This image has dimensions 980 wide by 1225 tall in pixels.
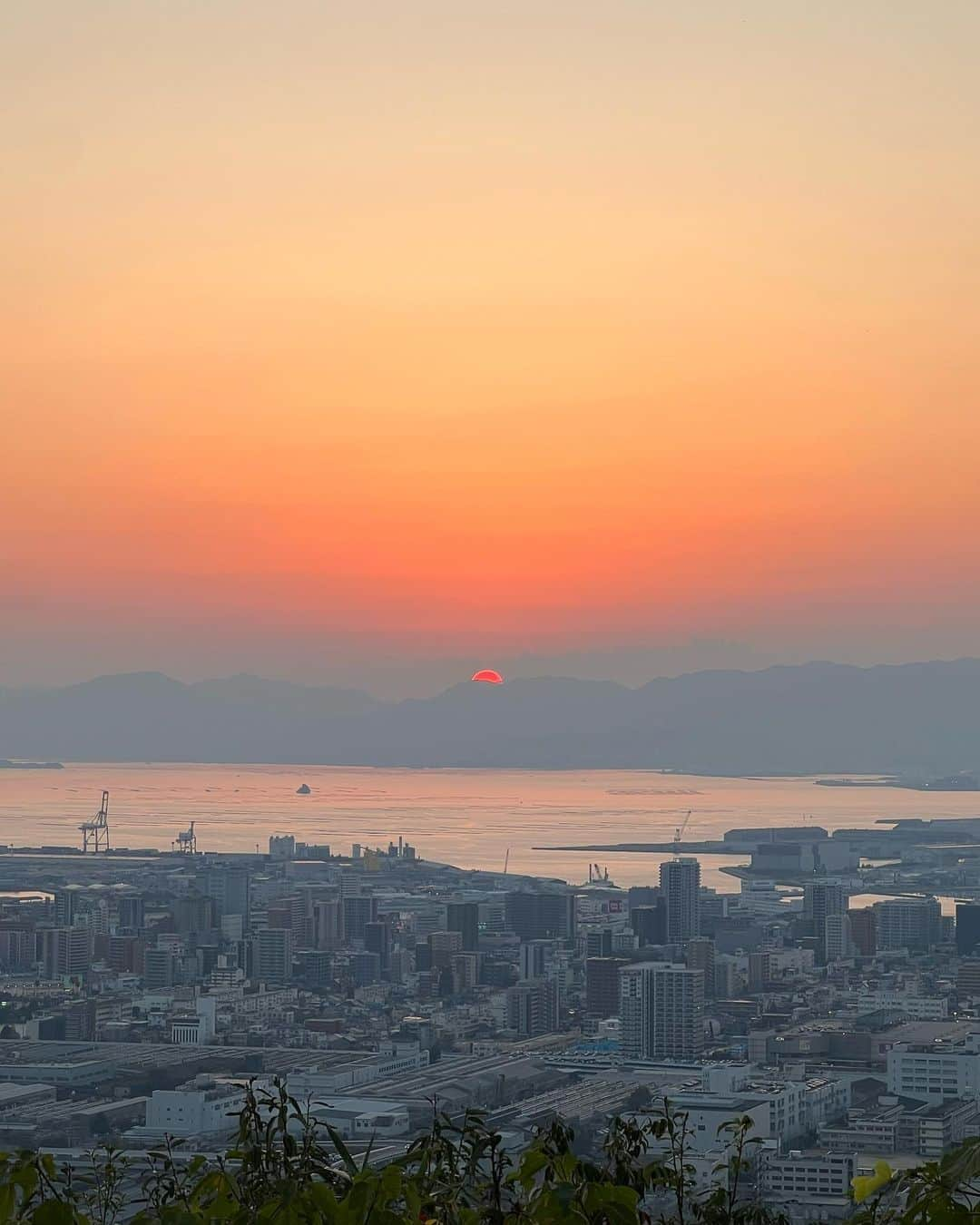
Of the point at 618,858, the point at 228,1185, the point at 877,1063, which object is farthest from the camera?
the point at 618,858

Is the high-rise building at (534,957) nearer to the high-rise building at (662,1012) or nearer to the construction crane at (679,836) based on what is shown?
the high-rise building at (662,1012)

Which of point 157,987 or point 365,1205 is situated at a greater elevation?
point 365,1205

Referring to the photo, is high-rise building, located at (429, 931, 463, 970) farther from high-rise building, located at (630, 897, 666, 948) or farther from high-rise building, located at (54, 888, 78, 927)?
high-rise building, located at (54, 888, 78, 927)

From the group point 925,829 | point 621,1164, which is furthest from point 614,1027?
point 925,829

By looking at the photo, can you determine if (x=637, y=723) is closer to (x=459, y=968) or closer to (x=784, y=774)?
(x=784, y=774)

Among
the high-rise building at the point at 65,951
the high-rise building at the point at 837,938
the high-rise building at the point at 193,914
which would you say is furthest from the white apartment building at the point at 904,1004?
the high-rise building at the point at 193,914

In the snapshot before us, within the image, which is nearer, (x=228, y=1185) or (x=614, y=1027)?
(x=228, y=1185)
